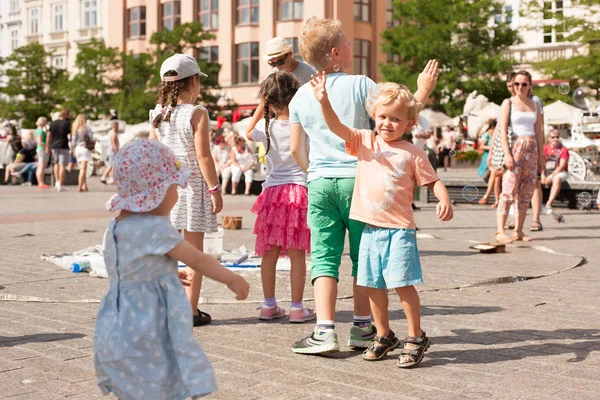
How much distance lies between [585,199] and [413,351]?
13.1 m

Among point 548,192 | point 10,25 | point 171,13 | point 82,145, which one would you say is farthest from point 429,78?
point 10,25

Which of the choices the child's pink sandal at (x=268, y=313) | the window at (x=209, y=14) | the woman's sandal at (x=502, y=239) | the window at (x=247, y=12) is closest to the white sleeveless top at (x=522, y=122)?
the woman's sandal at (x=502, y=239)

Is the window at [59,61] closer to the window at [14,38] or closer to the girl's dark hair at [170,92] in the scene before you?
the window at [14,38]

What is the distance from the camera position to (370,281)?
4871mm

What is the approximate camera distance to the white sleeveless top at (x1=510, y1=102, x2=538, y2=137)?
35.3ft

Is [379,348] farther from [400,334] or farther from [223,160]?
[223,160]

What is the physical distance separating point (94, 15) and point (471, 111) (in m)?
31.8

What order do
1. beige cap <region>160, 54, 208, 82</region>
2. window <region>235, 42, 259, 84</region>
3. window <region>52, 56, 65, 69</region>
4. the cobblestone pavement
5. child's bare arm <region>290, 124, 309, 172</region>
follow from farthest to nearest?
1. window <region>52, 56, 65, 69</region>
2. window <region>235, 42, 259, 84</region>
3. beige cap <region>160, 54, 208, 82</region>
4. child's bare arm <region>290, 124, 309, 172</region>
5. the cobblestone pavement

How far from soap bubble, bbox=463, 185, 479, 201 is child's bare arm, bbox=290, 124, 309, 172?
1376 cm

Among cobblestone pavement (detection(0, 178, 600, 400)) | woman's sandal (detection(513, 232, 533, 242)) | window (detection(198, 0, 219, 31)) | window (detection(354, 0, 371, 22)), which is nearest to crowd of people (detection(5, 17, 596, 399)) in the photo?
cobblestone pavement (detection(0, 178, 600, 400))

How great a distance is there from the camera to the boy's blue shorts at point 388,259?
15.6 feet

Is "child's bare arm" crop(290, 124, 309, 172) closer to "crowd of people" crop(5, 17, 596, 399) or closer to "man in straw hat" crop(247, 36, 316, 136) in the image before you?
"crowd of people" crop(5, 17, 596, 399)

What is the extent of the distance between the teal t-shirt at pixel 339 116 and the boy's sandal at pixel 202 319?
1.23 meters

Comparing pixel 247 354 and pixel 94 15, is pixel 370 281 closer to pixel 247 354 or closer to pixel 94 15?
pixel 247 354
